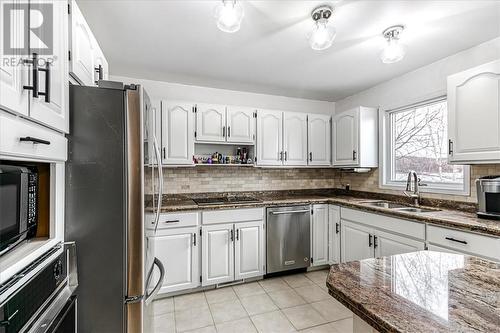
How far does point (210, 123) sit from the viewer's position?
116 inches

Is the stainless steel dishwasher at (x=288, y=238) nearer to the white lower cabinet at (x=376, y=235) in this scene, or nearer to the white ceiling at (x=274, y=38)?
the white lower cabinet at (x=376, y=235)

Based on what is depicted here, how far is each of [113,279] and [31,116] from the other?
789 millimetres

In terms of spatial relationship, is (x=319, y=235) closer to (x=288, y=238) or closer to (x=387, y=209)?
(x=288, y=238)

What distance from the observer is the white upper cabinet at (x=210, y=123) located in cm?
289

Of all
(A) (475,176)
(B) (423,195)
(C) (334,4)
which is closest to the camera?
(C) (334,4)

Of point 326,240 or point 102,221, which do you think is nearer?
point 102,221

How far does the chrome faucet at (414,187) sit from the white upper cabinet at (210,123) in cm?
211

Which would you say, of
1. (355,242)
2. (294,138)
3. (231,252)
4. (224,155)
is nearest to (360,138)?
(294,138)

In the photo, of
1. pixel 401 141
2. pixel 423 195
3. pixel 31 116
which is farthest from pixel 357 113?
pixel 31 116

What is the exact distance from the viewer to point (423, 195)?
270 cm

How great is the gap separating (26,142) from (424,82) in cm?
331

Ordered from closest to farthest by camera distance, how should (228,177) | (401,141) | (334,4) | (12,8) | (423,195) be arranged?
(12,8) → (334,4) → (423,195) → (401,141) → (228,177)

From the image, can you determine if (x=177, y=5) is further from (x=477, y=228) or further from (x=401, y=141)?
(x=401, y=141)

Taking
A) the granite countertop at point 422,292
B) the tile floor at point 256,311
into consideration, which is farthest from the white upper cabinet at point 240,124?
the granite countertop at point 422,292
